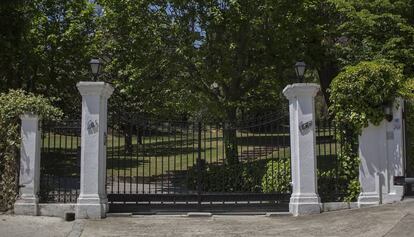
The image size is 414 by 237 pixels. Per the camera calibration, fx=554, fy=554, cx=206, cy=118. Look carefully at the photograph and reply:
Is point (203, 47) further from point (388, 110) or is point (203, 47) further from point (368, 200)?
point (368, 200)

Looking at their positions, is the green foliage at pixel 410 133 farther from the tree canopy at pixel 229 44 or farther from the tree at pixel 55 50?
the tree at pixel 55 50

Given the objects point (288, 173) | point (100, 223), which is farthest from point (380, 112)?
point (100, 223)

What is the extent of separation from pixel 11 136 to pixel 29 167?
2.92 feet

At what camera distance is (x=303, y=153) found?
12.7m

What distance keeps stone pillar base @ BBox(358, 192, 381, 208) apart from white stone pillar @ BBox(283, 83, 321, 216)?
987mm

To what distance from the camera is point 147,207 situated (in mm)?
13234

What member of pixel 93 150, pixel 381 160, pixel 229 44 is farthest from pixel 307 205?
pixel 229 44

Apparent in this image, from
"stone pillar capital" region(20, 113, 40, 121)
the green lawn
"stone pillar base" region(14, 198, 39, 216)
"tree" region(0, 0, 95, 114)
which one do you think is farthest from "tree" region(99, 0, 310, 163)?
"stone pillar base" region(14, 198, 39, 216)

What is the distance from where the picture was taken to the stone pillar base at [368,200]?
12.6m

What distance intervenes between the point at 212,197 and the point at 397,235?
4907 millimetres

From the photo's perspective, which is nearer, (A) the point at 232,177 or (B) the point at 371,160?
(B) the point at 371,160

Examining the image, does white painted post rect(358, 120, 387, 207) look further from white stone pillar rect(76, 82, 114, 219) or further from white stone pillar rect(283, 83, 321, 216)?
white stone pillar rect(76, 82, 114, 219)

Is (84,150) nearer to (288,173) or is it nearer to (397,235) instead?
(288,173)

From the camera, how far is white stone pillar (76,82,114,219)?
12.6 meters
